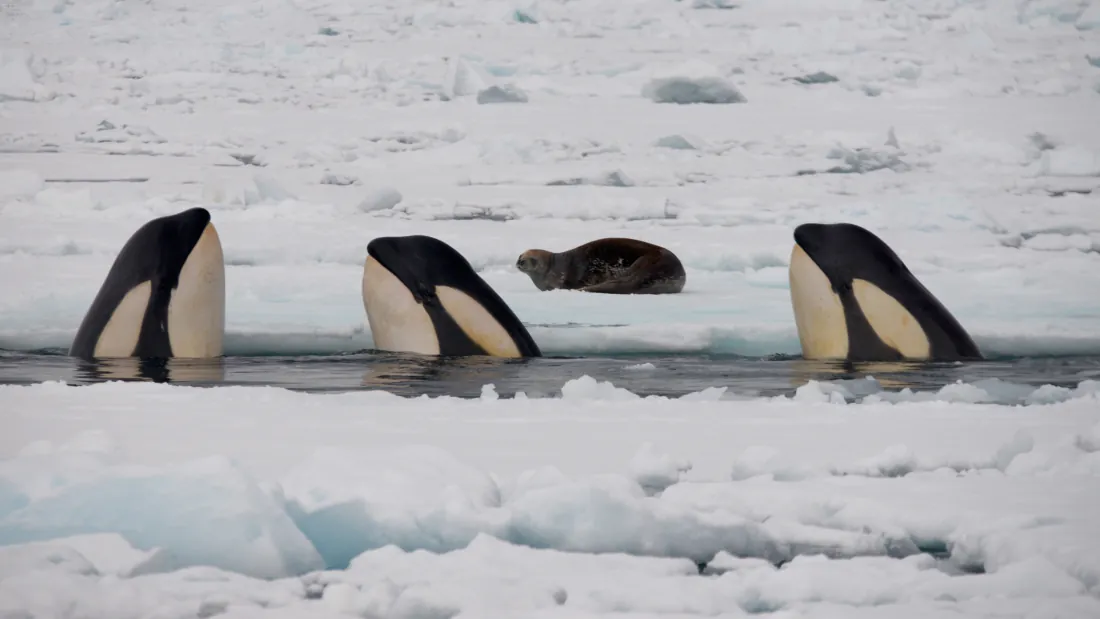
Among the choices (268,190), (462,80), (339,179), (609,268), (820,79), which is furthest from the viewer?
(820,79)

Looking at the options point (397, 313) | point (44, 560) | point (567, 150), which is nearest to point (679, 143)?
point (567, 150)

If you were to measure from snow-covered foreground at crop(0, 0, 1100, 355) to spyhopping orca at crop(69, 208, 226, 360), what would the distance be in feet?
3.77

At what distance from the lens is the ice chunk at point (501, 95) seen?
22156 mm

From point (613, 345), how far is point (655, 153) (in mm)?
11180

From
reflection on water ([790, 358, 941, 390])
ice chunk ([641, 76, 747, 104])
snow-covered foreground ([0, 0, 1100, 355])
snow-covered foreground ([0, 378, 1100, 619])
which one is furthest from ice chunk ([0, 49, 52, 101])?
snow-covered foreground ([0, 378, 1100, 619])

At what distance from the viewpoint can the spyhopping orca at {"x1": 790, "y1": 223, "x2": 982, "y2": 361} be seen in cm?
712

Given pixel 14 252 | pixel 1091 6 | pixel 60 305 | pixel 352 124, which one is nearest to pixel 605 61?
pixel 352 124

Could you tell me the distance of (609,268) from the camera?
12.5 meters

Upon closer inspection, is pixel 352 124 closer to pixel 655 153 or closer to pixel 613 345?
pixel 655 153

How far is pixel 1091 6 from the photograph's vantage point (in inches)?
981

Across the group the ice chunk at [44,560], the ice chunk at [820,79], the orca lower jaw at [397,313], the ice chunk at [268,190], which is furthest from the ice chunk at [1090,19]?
the ice chunk at [44,560]

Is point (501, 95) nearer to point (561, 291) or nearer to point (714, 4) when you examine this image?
point (714, 4)

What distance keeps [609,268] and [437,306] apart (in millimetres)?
5432

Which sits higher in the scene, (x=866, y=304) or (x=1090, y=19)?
(x=1090, y=19)
